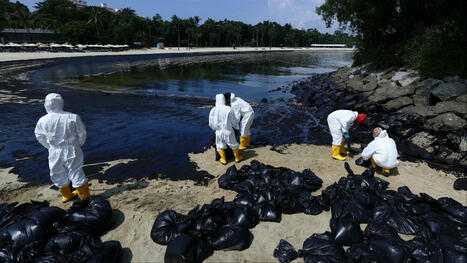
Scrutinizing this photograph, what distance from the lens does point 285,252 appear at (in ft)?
10.8

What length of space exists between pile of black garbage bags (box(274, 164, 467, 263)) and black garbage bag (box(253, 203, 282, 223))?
55cm

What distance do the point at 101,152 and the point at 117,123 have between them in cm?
278

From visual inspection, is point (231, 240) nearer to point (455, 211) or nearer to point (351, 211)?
point (351, 211)

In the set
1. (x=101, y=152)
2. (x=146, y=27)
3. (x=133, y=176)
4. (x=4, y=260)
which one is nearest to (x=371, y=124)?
(x=133, y=176)

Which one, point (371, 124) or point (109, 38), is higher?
point (109, 38)

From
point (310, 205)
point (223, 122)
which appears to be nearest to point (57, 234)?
point (223, 122)

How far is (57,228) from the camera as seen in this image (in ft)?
11.2

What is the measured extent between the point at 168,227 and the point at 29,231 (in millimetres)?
1801

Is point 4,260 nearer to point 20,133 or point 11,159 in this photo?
point 11,159

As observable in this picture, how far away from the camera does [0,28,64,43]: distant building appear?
50.9 meters

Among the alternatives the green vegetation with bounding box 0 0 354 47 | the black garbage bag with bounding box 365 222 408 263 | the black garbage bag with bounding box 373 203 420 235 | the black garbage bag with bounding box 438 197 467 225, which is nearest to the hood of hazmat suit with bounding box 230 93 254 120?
the black garbage bag with bounding box 373 203 420 235

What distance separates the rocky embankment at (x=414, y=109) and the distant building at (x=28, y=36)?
212ft

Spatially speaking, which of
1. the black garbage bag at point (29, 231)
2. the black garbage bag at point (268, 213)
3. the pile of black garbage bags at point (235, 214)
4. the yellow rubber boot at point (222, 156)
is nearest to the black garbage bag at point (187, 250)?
the pile of black garbage bags at point (235, 214)

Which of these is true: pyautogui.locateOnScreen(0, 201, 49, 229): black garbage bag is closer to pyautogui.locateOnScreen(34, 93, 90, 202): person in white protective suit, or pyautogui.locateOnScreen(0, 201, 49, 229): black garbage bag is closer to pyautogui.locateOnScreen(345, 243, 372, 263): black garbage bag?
pyautogui.locateOnScreen(34, 93, 90, 202): person in white protective suit
